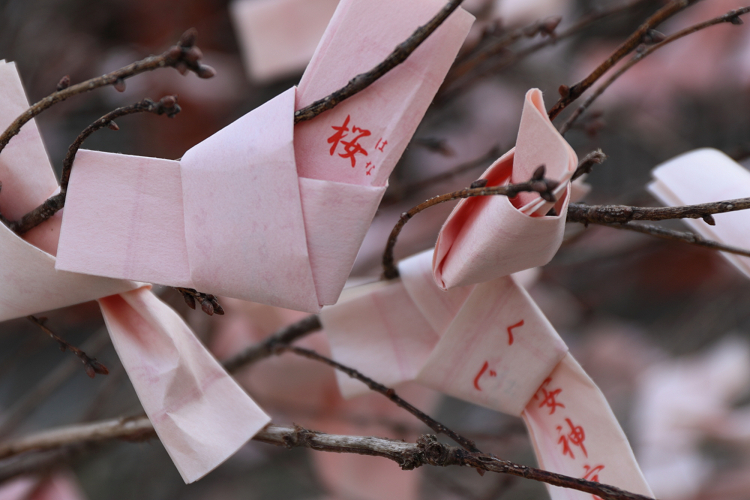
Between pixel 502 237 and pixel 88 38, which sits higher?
pixel 502 237

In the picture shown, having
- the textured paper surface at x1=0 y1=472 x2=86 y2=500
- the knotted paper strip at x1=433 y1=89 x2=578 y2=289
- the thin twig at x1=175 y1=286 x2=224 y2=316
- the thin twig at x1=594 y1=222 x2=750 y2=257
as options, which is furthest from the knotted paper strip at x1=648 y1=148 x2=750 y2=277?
the textured paper surface at x1=0 y1=472 x2=86 y2=500

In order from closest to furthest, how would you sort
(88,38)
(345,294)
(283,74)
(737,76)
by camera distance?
(345,294), (283,74), (737,76), (88,38)

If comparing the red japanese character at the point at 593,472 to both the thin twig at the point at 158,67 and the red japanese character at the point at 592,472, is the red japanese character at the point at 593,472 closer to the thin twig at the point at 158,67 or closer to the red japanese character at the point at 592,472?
the red japanese character at the point at 592,472

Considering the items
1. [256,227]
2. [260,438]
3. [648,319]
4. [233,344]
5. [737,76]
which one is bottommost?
[648,319]

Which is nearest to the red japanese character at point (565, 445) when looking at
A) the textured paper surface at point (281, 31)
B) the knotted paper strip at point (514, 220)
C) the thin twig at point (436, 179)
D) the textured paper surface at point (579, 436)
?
the textured paper surface at point (579, 436)

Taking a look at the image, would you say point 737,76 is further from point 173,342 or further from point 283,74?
point 173,342

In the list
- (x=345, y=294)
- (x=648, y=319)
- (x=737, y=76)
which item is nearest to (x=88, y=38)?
(x=345, y=294)
